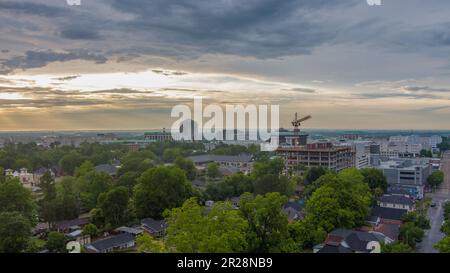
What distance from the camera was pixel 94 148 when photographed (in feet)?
67.6

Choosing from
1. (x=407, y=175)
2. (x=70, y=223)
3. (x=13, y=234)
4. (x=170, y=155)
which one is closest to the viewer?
(x=13, y=234)

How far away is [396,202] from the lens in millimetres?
10516

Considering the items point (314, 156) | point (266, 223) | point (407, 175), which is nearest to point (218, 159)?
point (314, 156)

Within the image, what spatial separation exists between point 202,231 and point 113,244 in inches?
161

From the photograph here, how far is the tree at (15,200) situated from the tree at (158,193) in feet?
7.42

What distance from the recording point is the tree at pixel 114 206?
27.2 ft

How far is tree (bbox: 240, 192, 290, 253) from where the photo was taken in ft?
15.3

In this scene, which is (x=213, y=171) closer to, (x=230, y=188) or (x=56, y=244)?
(x=230, y=188)

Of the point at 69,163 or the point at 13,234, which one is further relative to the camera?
the point at 69,163

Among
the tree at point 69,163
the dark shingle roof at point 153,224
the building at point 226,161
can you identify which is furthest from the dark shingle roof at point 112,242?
the building at point 226,161

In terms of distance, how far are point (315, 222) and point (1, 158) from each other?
48.0 feet

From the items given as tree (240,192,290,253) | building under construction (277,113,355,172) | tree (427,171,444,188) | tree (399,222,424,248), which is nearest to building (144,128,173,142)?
building under construction (277,113,355,172)
